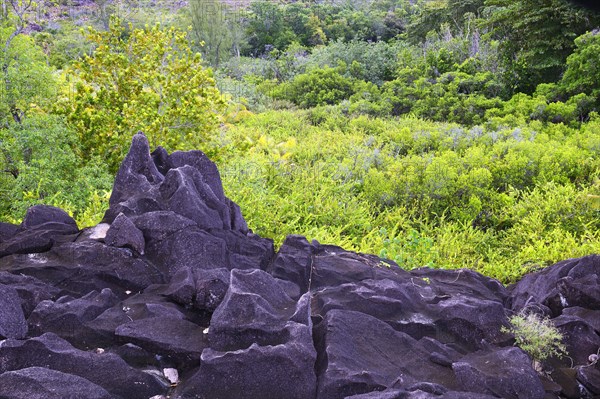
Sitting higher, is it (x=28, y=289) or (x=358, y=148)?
(x=28, y=289)

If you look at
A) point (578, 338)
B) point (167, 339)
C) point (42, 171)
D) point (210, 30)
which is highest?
point (210, 30)

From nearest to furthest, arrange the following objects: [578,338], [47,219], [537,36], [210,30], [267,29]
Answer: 1. [578,338]
2. [47,219]
3. [537,36]
4. [210,30]
5. [267,29]

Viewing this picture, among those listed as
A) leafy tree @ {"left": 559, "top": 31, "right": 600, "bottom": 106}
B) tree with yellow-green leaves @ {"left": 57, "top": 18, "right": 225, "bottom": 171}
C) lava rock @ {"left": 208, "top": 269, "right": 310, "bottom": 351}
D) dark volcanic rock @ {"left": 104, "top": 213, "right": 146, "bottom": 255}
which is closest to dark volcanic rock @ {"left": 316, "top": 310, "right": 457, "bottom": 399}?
lava rock @ {"left": 208, "top": 269, "right": 310, "bottom": 351}

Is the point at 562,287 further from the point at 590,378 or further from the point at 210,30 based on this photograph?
the point at 210,30

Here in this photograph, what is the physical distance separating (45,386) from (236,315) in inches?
31.2

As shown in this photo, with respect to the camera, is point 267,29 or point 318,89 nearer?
point 318,89

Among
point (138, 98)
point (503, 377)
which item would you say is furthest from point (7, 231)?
point (138, 98)

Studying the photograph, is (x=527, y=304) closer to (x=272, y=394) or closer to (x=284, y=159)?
(x=272, y=394)

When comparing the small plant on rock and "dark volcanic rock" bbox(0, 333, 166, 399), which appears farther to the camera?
the small plant on rock

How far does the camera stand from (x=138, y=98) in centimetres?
666

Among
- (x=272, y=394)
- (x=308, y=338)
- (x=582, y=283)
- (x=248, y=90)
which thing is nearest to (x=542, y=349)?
(x=582, y=283)

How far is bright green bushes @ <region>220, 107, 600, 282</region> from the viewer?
5230 mm

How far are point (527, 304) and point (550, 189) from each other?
382 centimetres

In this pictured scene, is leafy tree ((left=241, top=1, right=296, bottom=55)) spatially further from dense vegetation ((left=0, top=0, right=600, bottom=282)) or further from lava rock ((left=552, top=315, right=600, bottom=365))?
lava rock ((left=552, top=315, right=600, bottom=365))
